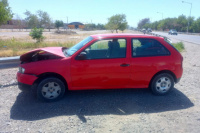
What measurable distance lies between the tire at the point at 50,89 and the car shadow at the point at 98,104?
148mm

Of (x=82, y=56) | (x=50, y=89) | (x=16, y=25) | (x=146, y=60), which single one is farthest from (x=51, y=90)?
(x=16, y=25)

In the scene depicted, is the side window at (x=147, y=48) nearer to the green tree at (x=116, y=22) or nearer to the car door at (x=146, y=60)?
the car door at (x=146, y=60)

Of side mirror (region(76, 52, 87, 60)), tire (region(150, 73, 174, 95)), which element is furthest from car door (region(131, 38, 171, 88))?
side mirror (region(76, 52, 87, 60))

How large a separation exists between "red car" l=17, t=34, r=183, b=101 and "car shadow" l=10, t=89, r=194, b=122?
11.5 inches

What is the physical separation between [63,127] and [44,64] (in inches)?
65.3

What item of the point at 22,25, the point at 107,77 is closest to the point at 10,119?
the point at 107,77

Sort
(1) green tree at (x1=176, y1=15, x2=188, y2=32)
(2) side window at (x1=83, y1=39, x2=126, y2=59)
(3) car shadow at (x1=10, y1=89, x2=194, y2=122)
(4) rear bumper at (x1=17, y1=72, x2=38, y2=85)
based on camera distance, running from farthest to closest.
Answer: (1) green tree at (x1=176, y1=15, x2=188, y2=32), (2) side window at (x1=83, y1=39, x2=126, y2=59), (4) rear bumper at (x1=17, y1=72, x2=38, y2=85), (3) car shadow at (x1=10, y1=89, x2=194, y2=122)

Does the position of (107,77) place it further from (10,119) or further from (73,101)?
(10,119)

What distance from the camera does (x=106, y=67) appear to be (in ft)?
14.9

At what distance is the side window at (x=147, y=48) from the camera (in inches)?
189

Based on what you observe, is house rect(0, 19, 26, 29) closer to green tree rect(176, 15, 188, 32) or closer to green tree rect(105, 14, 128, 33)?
green tree rect(105, 14, 128, 33)

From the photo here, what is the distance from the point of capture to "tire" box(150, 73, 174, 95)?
4953 millimetres

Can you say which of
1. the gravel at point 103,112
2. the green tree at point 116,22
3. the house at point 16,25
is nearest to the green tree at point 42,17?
the house at point 16,25

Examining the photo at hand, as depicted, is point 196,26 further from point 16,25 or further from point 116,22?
point 16,25
